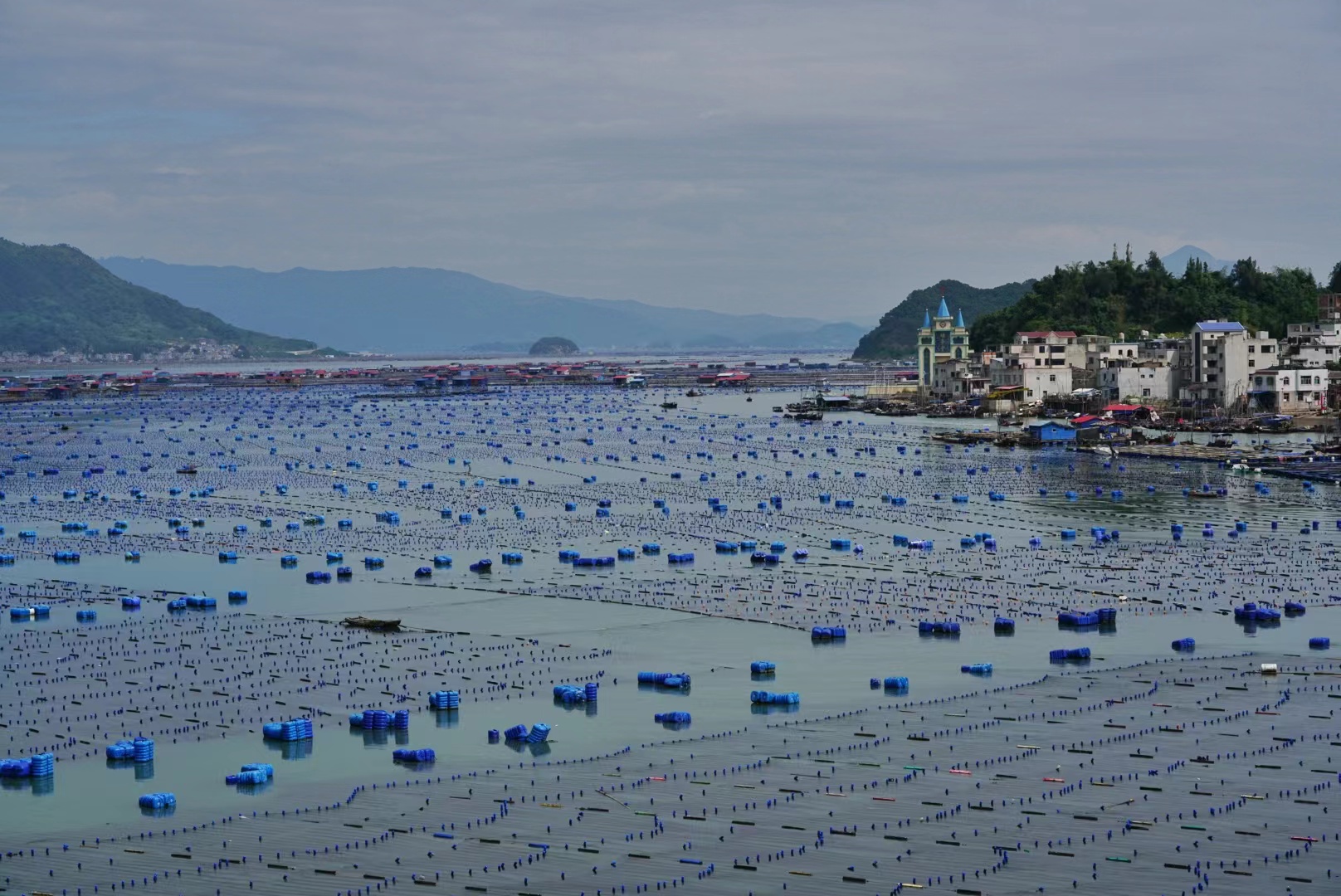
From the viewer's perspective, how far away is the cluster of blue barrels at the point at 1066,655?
4862 cm

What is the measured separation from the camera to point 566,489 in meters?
98.4

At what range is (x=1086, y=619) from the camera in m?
53.8

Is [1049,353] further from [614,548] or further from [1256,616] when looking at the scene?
[1256,616]

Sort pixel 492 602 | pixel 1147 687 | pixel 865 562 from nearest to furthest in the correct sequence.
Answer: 1. pixel 1147 687
2. pixel 492 602
3. pixel 865 562

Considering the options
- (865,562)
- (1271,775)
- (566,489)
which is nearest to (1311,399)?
(566,489)

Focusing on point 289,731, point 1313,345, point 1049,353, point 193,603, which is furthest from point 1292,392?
point 289,731

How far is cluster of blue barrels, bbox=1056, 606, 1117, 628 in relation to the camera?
53.7 meters

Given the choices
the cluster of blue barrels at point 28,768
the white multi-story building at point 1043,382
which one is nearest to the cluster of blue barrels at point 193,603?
the cluster of blue barrels at point 28,768

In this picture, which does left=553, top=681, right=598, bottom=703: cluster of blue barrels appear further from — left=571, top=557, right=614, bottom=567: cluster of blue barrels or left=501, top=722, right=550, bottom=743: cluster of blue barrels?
left=571, top=557, right=614, bottom=567: cluster of blue barrels

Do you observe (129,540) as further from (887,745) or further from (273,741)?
(887,745)

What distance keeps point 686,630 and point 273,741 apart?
→ 16240mm

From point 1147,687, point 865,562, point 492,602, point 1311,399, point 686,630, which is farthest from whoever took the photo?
point 1311,399

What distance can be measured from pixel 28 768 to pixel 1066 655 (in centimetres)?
2673

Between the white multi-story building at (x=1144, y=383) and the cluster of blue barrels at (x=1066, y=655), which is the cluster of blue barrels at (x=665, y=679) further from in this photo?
Result: the white multi-story building at (x=1144, y=383)
